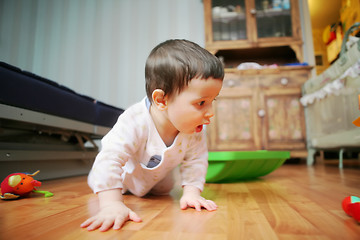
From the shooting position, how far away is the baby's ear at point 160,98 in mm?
575

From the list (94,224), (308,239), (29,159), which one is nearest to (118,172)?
(94,224)

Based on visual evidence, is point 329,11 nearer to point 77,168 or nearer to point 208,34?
point 208,34

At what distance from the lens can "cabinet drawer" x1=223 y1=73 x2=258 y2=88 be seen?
2.12 meters

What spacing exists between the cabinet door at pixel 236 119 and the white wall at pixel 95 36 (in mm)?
735

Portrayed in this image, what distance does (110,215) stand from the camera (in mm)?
452

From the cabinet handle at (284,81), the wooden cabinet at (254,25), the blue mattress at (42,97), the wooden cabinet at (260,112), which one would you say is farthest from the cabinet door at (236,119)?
the blue mattress at (42,97)

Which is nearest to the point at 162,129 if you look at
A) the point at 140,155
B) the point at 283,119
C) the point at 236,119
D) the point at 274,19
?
the point at 140,155

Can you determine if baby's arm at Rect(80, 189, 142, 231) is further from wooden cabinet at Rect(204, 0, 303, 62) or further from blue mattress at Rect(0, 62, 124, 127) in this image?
Result: wooden cabinet at Rect(204, 0, 303, 62)

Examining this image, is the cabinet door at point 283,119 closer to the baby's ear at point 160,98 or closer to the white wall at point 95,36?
the white wall at point 95,36

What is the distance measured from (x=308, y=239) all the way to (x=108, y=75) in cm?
259

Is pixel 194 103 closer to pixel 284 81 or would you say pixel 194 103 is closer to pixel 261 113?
pixel 261 113

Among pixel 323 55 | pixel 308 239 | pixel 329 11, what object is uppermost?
pixel 329 11


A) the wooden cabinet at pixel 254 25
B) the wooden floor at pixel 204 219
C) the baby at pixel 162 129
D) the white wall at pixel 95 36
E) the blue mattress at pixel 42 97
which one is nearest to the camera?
the wooden floor at pixel 204 219

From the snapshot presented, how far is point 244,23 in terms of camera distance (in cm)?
227
